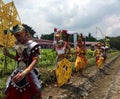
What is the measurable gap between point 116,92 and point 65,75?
200 cm

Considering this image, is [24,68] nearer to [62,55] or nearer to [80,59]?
[62,55]

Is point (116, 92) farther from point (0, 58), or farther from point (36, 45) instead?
point (36, 45)

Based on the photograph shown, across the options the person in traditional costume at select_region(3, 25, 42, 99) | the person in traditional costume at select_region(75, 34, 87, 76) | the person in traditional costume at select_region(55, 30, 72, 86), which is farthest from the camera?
the person in traditional costume at select_region(75, 34, 87, 76)

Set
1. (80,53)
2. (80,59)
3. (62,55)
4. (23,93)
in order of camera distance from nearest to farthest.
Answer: (23,93) < (62,55) < (80,59) < (80,53)

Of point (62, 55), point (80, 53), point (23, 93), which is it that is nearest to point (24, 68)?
point (23, 93)

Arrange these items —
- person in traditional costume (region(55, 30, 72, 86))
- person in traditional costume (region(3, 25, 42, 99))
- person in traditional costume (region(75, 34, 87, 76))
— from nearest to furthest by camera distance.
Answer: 1. person in traditional costume (region(3, 25, 42, 99))
2. person in traditional costume (region(55, 30, 72, 86))
3. person in traditional costume (region(75, 34, 87, 76))

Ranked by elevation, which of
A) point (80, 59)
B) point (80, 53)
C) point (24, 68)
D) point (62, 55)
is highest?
point (24, 68)

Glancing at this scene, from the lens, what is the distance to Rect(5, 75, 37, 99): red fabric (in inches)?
209

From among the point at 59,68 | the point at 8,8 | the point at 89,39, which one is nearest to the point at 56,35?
the point at 59,68

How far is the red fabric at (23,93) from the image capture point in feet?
17.4

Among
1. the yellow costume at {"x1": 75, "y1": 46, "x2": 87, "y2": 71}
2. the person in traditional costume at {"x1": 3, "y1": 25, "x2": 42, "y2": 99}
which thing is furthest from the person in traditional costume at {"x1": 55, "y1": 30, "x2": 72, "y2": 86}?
the person in traditional costume at {"x1": 3, "y1": 25, "x2": 42, "y2": 99}

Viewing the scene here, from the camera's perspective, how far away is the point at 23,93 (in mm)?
5316

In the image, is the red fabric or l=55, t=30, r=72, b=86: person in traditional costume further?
l=55, t=30, r=72, b=86: person in traditional costume

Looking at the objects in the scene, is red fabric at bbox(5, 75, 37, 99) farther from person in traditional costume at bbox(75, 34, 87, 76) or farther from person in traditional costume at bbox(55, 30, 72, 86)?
person in traditional costume at bbox(75, 34, 87, 76)
